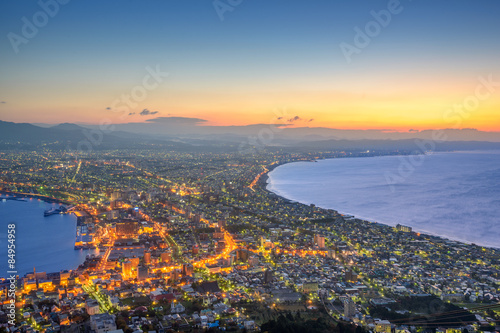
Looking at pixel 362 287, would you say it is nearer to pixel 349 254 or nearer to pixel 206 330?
pixel 349 254

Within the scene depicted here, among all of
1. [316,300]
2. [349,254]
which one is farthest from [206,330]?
[349,254]

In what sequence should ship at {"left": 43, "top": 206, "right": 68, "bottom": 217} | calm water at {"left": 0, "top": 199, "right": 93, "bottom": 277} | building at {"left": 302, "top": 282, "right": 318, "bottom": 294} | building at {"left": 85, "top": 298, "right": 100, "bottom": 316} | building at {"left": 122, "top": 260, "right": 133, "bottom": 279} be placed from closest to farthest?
building at {"left": 85, "top": 298, "right": 100, "bottom": 316} → building at {"left": 302, "top": 282, "right": 318, "bottom": 294} → building at {"left": 122, "top": 260, "right": 133, "bottom": 279} → calm water at {"left": 0, "top": 199, "right": 93, "bottom": 277} → ship at {"left": 43, "top": 206, "right": 68, "bottom": 217}

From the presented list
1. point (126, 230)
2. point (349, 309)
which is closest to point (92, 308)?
point (349, 309)

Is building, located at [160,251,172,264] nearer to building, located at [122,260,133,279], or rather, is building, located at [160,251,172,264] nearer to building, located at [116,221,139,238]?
building, located at [122,260,133,279]

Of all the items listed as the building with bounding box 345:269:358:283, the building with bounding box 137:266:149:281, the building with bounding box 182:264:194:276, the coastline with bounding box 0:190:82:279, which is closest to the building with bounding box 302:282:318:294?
the building with bounding box 345:269:358:283

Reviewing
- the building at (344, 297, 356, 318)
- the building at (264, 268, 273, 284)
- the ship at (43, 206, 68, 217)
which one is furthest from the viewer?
the ship at (43, 206, 68, 217)

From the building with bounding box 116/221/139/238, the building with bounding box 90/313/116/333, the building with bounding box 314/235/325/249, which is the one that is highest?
the building with bounding box 314/235/325/249

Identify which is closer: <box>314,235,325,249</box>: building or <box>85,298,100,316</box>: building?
<box>85,298,100,316</box>: building
